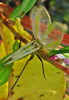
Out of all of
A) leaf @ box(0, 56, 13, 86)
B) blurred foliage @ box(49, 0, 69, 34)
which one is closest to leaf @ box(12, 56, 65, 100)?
leaf @ box(0, 56, 13, 86)

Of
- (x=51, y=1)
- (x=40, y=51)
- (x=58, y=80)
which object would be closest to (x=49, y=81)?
(x=58, y=80)

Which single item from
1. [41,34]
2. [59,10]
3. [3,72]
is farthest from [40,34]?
[59,10]

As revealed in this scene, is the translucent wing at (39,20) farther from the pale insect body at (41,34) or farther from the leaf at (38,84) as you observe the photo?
the leaf at (38,84)

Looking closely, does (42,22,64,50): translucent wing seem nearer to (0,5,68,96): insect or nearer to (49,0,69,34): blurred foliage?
(0,5,68,96): insect

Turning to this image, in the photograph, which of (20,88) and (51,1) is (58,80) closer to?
(20,88)

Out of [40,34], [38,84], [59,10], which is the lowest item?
[59,10]

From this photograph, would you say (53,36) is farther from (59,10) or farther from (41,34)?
(59,10)
